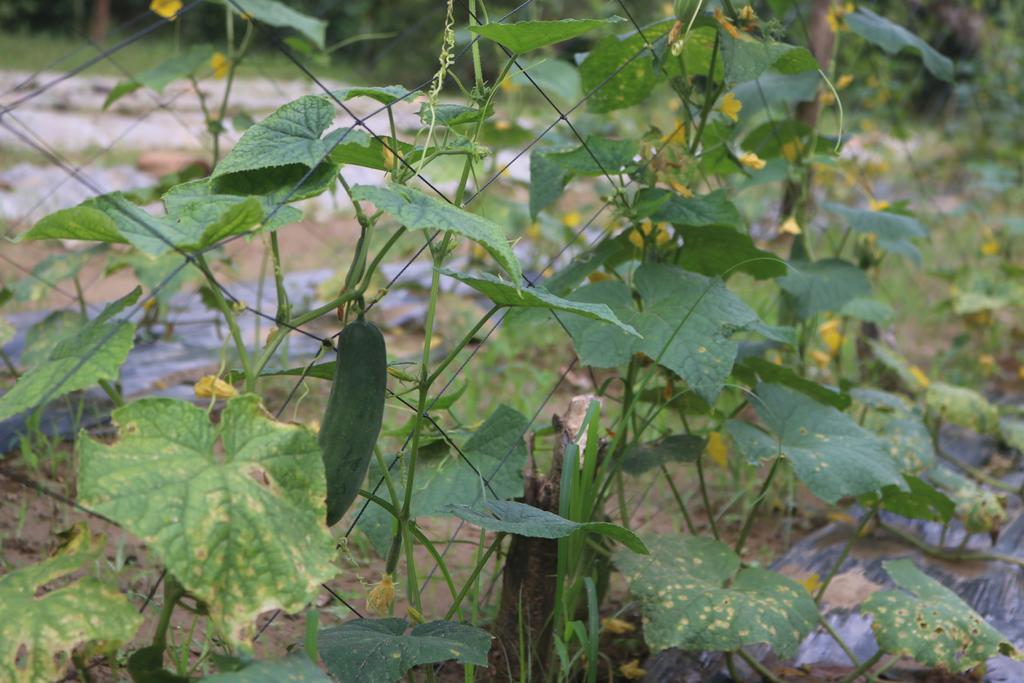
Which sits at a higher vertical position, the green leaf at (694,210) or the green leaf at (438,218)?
the green leaf at (438,218)

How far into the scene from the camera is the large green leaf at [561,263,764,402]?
1.58 metres

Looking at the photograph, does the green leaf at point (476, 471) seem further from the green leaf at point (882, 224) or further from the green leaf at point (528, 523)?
the green leaf at point (882, 224)

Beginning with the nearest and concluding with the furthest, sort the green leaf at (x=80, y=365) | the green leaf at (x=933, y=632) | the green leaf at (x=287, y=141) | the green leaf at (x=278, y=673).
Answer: the green leaf at (x=278, y=673) < the green leaf at (x=80, y=365) < the green leaf at (x=287, y=141) < the green leaf at (x=933, y=632)

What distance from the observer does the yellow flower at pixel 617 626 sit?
6.00 feet

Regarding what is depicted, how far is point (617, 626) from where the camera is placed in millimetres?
1857

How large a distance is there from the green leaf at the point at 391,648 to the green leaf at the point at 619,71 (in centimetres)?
107

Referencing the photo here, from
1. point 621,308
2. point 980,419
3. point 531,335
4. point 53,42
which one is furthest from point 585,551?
point 53,42

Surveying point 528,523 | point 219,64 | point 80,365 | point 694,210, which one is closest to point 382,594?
point 528,523

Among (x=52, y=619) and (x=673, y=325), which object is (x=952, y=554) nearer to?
(x=673, y=325)

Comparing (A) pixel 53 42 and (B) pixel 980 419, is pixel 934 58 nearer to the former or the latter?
(B) pixel 980 419

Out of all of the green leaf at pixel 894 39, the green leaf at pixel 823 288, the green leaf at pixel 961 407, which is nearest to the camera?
the green leaf at pixel 823 288

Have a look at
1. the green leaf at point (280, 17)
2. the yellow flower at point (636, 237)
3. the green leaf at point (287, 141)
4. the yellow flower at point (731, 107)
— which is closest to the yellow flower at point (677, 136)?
the yellow flower at point (731, 107)

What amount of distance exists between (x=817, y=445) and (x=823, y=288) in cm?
66

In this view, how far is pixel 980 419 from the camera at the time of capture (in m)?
2.71
